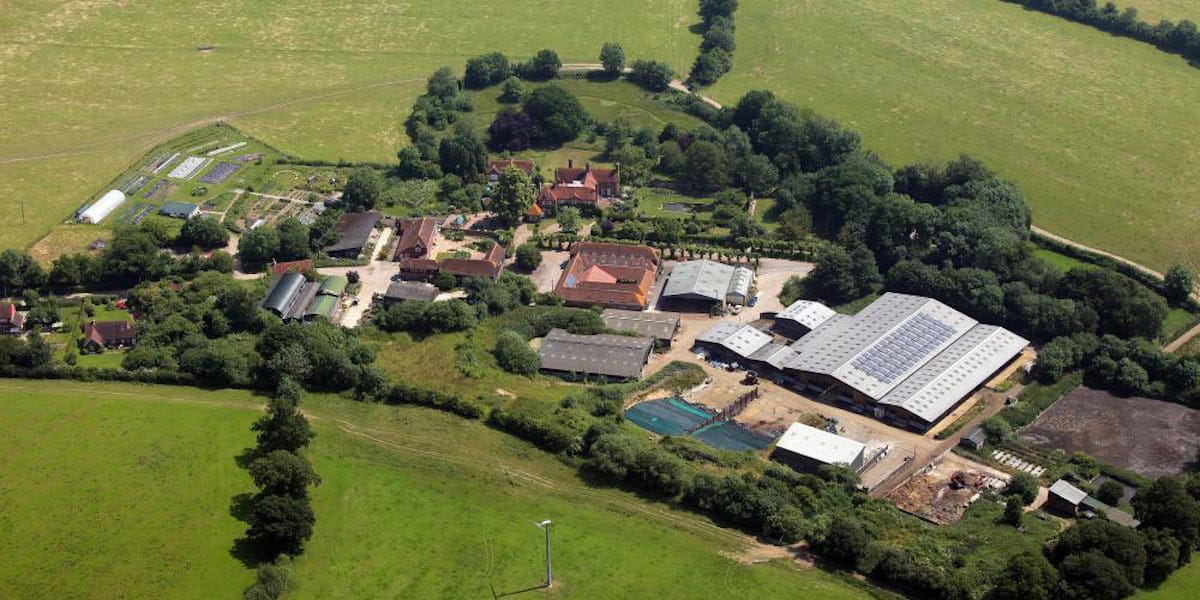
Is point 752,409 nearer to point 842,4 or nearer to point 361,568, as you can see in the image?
point 361,568

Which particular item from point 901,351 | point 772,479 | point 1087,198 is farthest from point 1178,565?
point 1087,198

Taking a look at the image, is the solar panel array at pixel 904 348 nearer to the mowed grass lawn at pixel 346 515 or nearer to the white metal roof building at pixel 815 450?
the white metal roof building at pixel 815 450

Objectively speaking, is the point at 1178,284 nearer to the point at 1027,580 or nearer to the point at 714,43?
the point at 1027,580

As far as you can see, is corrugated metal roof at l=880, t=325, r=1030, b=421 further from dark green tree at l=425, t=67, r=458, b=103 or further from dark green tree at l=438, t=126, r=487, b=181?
dark green tree at l=425, t=67, r=458, b=103

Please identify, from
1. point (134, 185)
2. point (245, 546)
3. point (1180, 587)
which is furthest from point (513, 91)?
point (1180, 587)

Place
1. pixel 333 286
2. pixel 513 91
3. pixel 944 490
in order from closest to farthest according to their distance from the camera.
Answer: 1. pixel 944 490
2. pixel 333 286
3. pixel 513 91
